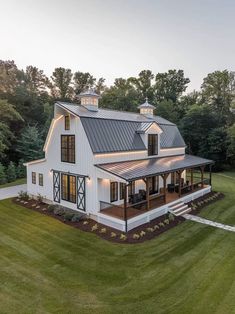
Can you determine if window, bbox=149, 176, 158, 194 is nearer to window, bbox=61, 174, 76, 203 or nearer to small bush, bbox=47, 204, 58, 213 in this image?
window, bbox=61, 174, 76, 203

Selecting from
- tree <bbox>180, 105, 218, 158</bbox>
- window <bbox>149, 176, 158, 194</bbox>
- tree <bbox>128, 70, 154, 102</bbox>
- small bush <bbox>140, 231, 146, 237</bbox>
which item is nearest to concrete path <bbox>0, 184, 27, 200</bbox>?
window <bbox>149, 176, 158, 194</bbox>

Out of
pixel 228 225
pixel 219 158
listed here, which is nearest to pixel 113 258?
pixel 228 225

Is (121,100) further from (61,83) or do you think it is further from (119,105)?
(61,83)

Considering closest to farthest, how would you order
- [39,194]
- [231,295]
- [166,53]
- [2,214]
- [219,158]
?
[231,295] < [2,214] < [39,194] < [166,53] < [219,158]

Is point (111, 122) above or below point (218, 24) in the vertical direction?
below

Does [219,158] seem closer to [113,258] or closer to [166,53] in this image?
[166,53]

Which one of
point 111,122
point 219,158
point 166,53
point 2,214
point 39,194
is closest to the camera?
point 2,214
